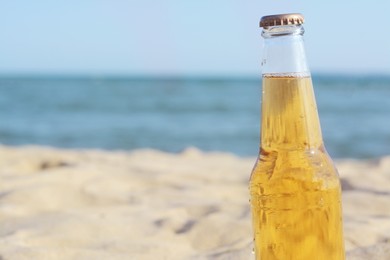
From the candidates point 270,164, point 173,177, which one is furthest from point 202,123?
point 270,164

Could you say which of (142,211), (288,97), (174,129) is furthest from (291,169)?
(174,129)

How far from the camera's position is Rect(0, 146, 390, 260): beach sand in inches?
76.8

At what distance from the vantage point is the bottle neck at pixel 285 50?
125 cm

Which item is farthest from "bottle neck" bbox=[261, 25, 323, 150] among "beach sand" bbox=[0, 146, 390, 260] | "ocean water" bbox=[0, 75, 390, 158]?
"ocean water" bbox=[0, 75, 390, 158]

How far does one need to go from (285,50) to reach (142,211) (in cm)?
144

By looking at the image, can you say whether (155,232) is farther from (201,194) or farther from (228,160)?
(228,160)

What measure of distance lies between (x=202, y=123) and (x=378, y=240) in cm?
993

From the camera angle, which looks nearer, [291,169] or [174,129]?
[291,169]

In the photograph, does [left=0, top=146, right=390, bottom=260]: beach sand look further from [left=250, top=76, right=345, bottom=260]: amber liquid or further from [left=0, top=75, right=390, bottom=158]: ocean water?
[left=0, top=75, right=390, bottom=158]: ocean water

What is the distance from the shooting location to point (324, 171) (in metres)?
1.24

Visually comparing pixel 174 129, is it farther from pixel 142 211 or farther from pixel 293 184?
pixel 293 184

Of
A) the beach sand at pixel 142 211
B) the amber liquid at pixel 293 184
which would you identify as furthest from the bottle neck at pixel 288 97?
the beach sand at pixel 142 211

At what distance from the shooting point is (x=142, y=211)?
255 cm

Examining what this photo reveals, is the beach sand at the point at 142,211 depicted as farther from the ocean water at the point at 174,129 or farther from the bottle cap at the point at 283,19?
the ocean water at the point at 174,129
